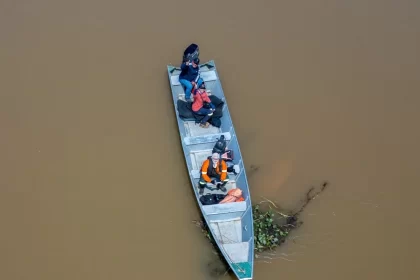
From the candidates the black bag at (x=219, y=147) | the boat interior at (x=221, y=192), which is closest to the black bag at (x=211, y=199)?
the boat interior at (x=221, y=192)

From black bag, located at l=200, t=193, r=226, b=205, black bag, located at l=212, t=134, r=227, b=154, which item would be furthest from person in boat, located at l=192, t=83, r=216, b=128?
black bag, located at l=200, t=193, r=226, b=205

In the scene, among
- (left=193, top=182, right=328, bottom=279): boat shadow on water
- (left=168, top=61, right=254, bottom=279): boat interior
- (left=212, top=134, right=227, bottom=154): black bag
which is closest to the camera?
(left=168, top=61, right=254, bottom=279): boat interior

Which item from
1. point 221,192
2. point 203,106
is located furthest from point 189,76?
point 221,192

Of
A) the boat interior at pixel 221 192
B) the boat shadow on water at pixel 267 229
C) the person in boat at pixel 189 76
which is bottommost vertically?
the boat shadow on water at pixel 267 229

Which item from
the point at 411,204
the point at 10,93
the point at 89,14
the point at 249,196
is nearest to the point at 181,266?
the point at 249,196

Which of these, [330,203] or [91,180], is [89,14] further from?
[330,203]

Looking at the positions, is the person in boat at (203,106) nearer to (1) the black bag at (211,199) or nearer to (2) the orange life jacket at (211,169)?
(2) the orange life jacket at (211,169)

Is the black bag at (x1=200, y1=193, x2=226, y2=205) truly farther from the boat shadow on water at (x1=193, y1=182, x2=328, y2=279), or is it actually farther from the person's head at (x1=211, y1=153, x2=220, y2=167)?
the person's head at (x1=211, y1=153, x2=220, y2=167)
